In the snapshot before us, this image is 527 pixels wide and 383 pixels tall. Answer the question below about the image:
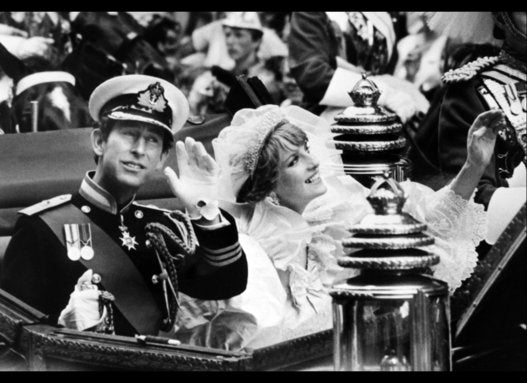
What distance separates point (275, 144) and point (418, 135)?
62 centimetres

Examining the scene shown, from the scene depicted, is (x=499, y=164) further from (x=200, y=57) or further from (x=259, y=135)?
(x=200, y=57)

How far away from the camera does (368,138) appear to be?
19.1 ft

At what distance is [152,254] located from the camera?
19.1ft

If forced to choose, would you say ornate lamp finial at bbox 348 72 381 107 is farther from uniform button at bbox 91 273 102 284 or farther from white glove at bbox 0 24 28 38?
white glove at bbox 0 24 28 38

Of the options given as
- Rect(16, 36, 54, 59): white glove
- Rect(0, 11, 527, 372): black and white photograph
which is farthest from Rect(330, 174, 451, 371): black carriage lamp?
Rect(16, 36, 54, 59): white glove

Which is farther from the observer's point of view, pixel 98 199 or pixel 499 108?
pixel 98 199

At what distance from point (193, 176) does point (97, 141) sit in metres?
0.43

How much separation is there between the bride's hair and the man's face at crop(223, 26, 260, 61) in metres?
0.35

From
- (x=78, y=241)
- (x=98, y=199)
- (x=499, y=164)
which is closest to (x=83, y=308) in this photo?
(x=78, y=241)

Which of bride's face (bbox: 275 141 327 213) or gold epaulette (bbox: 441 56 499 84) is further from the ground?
gold epaulette (bbox: 441 56 499 84)

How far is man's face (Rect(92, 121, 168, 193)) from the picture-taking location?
19.2ft

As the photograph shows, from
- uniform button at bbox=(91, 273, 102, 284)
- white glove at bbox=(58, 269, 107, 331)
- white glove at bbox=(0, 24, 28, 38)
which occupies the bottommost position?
white glove at bbox=(58, 269, 107, 331)

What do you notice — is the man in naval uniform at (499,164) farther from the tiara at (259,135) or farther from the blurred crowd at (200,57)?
the tiara at (259,135)

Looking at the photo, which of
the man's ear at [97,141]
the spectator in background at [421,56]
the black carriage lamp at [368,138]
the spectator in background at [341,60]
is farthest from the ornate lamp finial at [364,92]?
the man's ear at [97,141]
